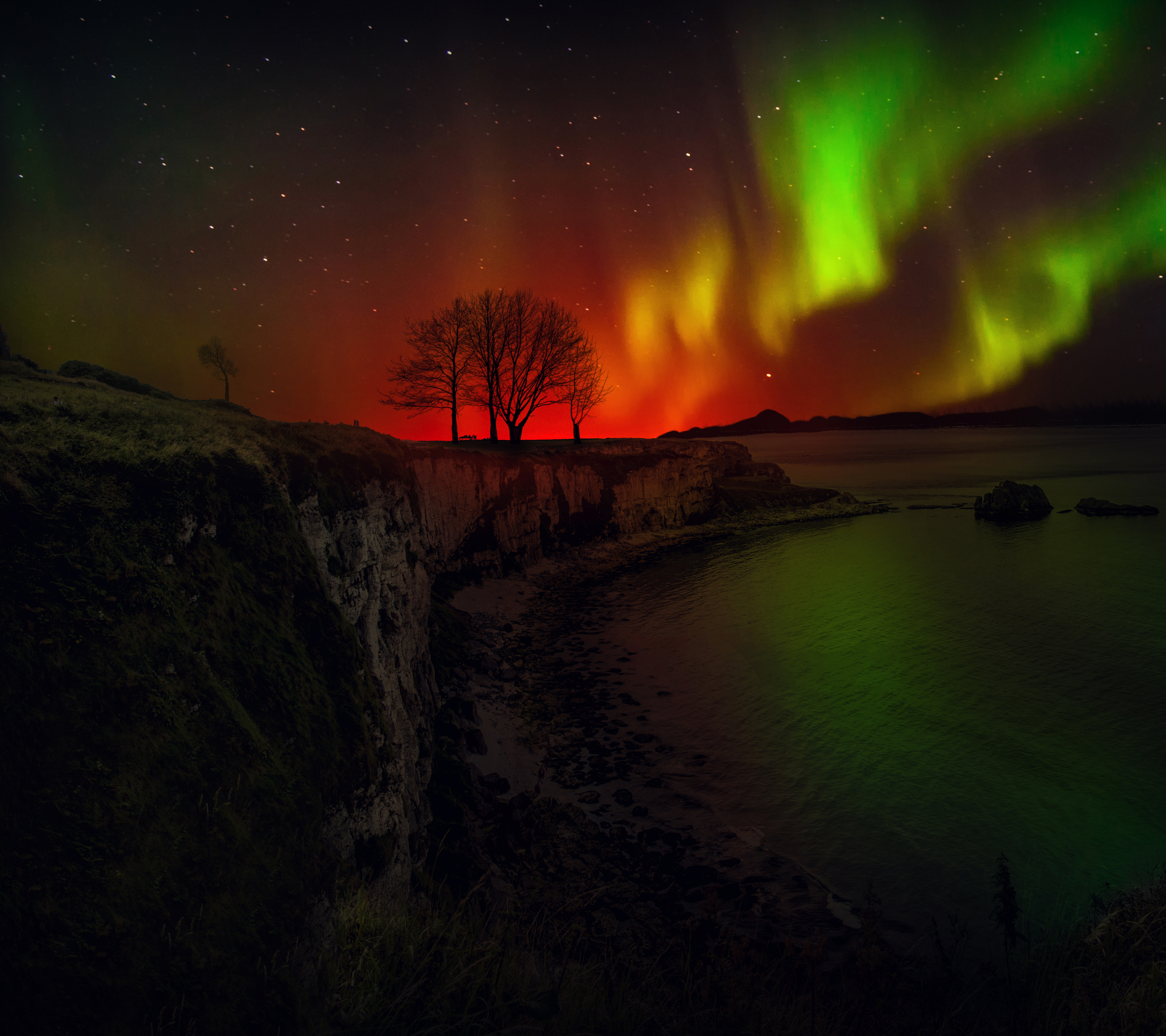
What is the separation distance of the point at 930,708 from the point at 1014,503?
172 feet

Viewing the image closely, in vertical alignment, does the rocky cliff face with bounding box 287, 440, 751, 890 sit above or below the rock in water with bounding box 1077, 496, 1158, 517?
above

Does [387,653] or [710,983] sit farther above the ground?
[387,653]

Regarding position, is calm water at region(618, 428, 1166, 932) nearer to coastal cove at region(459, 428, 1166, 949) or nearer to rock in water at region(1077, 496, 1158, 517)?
coastal cove at region(459, 428, 1166, 949)

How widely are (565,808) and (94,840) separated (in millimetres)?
9650

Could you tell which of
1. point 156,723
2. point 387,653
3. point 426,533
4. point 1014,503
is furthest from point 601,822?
point 1014,503

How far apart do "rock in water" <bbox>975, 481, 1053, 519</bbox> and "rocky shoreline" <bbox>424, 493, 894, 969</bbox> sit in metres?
54.0

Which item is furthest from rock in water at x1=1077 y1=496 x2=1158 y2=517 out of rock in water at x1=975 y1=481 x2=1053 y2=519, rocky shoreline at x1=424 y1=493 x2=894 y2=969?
rocky shoreline at x1=424 y1=493 x2=894 y2=969

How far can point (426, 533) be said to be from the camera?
2830 cm

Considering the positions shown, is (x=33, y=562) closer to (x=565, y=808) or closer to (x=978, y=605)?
(x=565, y=808)

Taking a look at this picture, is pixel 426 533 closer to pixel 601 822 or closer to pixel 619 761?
pixel 619 761

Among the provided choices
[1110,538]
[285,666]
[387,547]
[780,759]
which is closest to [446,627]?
[387,547]

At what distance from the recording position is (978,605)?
29.6 meters

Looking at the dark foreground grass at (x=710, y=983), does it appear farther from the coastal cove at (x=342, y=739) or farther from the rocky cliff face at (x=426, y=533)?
the rocky cliff face at (x=426, y=533)

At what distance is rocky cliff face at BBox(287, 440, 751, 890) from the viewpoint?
345 inches
